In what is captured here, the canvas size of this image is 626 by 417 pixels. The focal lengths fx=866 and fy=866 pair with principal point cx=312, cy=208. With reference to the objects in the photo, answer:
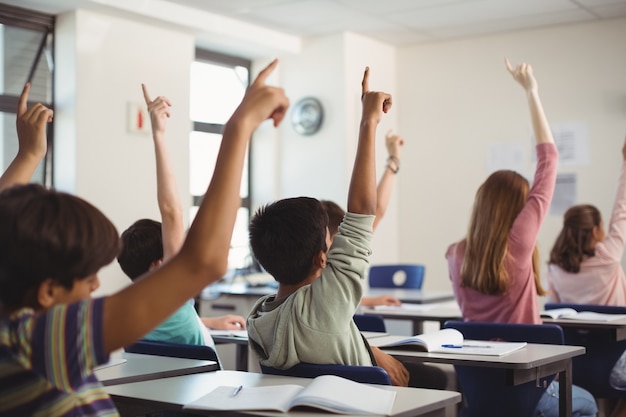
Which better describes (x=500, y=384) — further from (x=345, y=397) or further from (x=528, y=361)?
(x=345, y=397)

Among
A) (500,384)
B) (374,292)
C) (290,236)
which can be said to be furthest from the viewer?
(374,292)

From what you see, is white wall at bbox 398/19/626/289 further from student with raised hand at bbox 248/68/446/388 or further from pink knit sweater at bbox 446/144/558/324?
student with raised hand at bbox 248/68/446/388

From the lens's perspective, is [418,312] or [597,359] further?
[418,312]

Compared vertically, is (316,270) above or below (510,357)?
above

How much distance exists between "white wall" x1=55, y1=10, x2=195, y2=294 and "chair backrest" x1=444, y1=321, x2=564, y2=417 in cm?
323

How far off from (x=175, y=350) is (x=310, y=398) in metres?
1.04

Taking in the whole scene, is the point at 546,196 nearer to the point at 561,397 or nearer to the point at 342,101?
the point at 561,397

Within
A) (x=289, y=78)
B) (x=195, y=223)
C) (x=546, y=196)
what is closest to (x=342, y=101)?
(x=289, y=78)

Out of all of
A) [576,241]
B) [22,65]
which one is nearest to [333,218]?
[576,241]

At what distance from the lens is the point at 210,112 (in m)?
7.04

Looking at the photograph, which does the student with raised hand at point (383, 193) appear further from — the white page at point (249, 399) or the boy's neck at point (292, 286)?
the white page at point (249, 399)

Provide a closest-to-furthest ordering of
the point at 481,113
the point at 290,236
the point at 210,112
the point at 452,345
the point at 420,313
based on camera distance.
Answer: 1. the point at 290,236
2. the point at 452,345
3. the point at 420,313
4. the point at 210,112
5. the point at 481,113

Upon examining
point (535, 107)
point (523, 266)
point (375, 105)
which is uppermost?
point (535, 107)

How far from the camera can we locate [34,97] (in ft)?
18.9
